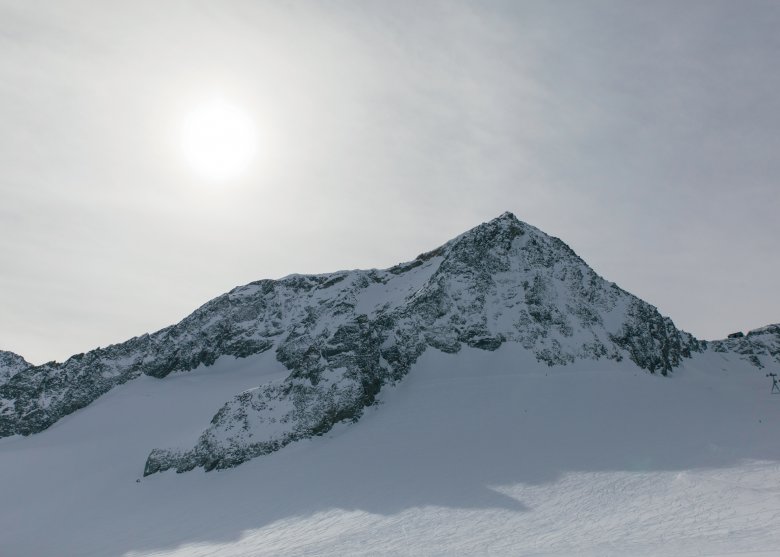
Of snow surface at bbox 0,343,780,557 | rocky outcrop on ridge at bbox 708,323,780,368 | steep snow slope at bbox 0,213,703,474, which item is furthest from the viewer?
rocky outcrop on ridge at bbox 708,323,780,368

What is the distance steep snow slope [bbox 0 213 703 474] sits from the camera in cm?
4697

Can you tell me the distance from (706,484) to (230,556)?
21456 mm

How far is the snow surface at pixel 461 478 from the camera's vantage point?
23578mm

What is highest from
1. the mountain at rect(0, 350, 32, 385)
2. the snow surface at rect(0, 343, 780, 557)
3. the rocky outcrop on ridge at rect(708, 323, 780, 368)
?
the mountain at rect(0, 350, 32, 385)

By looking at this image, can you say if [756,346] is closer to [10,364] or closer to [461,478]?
[461,478]

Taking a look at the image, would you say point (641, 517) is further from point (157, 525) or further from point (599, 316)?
point (599, 316)

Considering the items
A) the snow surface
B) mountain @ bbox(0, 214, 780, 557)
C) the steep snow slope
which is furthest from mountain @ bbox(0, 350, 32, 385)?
the snow surface

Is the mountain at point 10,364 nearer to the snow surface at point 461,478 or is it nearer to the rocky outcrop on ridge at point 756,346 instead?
the snow surface at point 461,478

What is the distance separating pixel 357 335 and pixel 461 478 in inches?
867

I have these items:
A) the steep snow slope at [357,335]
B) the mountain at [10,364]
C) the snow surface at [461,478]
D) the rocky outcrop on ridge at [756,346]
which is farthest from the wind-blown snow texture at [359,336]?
the mountain at [10,364]

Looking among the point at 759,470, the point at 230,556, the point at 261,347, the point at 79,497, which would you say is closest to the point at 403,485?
the point at 230,556

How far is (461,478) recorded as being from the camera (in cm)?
3219

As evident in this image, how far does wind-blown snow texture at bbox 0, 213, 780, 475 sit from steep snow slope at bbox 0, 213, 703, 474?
12 cm

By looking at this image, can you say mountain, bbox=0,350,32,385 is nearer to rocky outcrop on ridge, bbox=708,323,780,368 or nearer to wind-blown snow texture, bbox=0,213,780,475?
wind-blown snow texture, bbox=0,213,780,475
